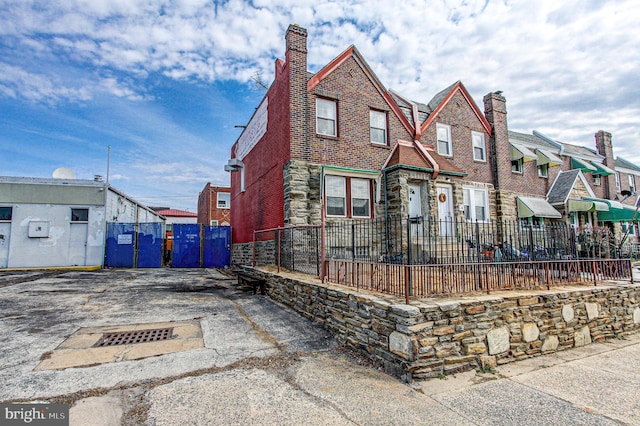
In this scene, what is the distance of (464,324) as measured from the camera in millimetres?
4605

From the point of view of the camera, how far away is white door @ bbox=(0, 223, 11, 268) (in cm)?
1519

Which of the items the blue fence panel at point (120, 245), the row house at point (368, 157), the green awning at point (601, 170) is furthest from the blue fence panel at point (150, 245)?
the green awning at point (601, 170)

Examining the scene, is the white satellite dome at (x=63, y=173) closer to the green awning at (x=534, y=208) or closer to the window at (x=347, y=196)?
the window at (x=347, y=196)

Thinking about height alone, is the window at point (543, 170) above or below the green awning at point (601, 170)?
below

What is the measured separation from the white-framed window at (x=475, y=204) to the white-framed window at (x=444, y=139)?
187cm

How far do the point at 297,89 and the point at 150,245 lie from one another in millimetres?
11844

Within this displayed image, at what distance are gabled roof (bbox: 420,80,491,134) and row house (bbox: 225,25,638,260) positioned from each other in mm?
59

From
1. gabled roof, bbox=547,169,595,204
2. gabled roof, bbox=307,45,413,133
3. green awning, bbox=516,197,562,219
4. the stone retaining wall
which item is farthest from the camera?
gabled roof, bbox=547,169,595,204

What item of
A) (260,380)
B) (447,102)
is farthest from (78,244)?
(447,102)

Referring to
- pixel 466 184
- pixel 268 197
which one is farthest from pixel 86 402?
pixel 466 184

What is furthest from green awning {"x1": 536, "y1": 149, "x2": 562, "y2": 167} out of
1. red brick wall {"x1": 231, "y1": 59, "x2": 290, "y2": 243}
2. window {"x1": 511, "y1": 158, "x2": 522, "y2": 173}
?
red brick wall {"x1": 231, "y1": 59, "x2": 290, "y2": 243}

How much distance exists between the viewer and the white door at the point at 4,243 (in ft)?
49.8

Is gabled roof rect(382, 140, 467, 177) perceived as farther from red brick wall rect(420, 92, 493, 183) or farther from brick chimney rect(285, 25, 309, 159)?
brick chimney rect(285, 25, 309, 159)

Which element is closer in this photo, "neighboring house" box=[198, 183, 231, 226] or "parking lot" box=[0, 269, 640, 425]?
"parking lot" box=[0, 269, 640, 425]
